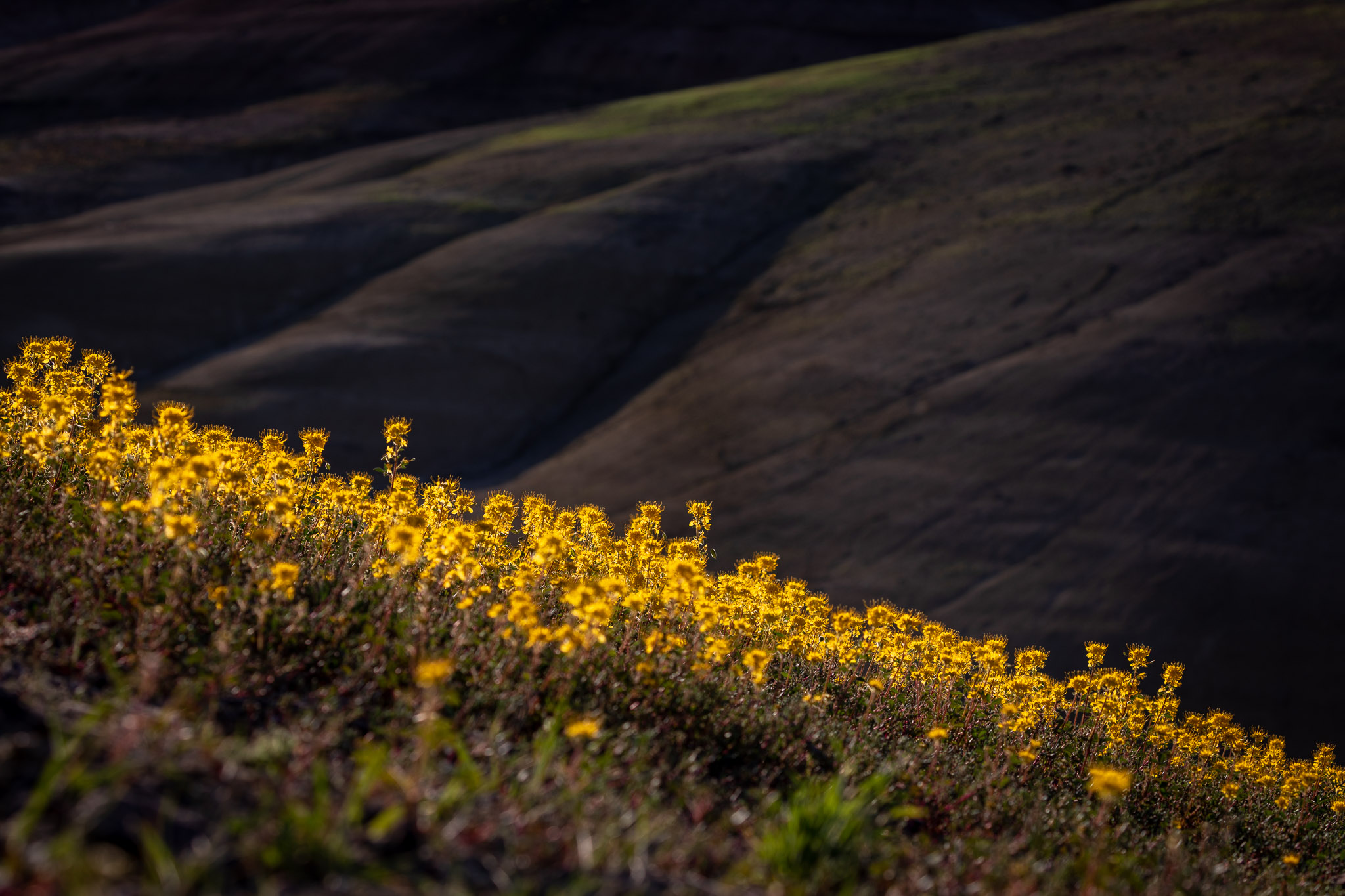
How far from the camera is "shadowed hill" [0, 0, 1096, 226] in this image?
5103 cm

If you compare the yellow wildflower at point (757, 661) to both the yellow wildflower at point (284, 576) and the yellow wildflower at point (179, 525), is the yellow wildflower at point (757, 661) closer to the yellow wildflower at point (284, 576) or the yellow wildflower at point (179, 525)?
the yellow wildflower at point (284, 576)

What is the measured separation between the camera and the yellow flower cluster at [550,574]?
411 centimetres

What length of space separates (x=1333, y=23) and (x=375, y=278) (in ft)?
105

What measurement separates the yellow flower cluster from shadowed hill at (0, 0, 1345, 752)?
682cm

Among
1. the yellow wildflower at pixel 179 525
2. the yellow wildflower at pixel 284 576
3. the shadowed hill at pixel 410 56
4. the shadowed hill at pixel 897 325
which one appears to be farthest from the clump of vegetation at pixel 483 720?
the shadowed hill at pixel 410 56

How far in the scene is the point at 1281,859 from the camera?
17.1 feet

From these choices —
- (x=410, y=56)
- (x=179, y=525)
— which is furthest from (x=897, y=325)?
(x=410, y=56)

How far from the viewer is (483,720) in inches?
147

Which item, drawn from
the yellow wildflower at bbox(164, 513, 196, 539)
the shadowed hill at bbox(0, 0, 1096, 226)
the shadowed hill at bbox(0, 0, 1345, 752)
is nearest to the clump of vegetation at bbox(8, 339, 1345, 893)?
the yellow wildflower at bbox(164, 513, 196, 539)

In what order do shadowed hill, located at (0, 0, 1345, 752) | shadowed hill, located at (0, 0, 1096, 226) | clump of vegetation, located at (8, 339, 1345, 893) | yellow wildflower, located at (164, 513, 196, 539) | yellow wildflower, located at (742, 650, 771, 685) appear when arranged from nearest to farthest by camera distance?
clump of vegetation, located at (8, 339, 1345, 893) < yellow wildflower, located at (164, 513, 196, 539) < yellow wildflower, located at (742, 650, 771, 685) < shadowed hill, located at (0, 0, 1345, 752) < shadowed hill, located at (0, 0, 1096, 226)

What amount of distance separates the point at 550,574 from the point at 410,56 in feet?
194

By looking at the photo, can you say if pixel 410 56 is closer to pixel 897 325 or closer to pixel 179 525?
pixel 897 325

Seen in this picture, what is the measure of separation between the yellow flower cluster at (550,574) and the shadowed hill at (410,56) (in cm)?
4699

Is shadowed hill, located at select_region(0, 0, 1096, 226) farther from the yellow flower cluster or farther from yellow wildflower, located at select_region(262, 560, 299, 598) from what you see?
yellow wildflower, located at select_region(262, 560, 299, 598)
